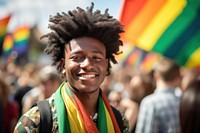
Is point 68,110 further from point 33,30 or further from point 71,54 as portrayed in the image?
point 33,30

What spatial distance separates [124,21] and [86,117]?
8.59 feet

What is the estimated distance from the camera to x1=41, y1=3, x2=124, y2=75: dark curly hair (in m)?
3.54

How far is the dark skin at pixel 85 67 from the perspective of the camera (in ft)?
11.4

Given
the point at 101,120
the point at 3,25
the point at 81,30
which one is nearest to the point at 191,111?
the point at 101,120

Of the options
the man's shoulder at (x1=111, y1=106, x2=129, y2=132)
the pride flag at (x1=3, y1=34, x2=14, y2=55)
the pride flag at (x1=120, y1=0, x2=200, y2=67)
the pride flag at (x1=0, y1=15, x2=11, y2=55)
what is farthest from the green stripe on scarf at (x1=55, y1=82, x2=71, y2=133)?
the pride flag at (x1=3, y1=34, x2=14, y2=55)

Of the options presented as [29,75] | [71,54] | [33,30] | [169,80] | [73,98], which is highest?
[71,54]

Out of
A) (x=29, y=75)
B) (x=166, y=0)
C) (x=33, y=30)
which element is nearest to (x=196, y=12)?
(x=166, y=0)

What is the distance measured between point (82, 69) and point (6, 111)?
11.7ft

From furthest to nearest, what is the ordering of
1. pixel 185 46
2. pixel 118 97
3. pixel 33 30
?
pixel 33 30 → pixel 118 97 → pixel 185 46

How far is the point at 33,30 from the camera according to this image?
53.4m

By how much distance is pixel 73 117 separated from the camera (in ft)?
11.2

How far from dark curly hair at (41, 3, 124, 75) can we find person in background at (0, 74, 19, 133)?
3.08 metres

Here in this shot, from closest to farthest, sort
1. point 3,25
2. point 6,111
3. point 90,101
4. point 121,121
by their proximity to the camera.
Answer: point 90,101, point 121,121, point 6,111, point 3,25

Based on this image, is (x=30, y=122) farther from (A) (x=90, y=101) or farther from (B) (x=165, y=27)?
(B) (x=165, y=27)
